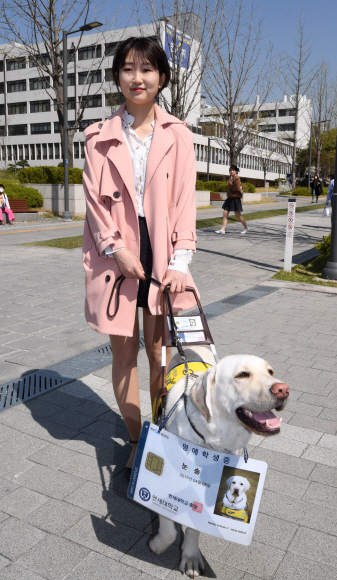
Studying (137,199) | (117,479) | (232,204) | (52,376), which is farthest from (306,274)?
(137,199)

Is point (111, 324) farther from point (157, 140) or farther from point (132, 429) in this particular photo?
point (157, 140)

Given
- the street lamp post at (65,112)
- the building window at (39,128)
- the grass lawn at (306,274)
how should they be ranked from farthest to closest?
the building window at (39,128), the street lamp post at (65,112), the grass lawn at (306,274)

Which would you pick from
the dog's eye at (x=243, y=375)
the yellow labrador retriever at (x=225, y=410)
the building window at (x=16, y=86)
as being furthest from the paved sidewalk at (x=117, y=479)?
the building window at (x=16, y=86)

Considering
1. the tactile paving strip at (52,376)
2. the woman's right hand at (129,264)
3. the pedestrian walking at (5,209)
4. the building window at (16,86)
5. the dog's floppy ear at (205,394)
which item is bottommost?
the tactile paving strip at (52,376)

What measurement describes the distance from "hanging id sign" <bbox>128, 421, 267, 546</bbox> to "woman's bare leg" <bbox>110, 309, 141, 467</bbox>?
81 cm

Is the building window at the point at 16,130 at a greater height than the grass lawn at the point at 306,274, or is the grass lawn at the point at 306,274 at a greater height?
the building window at the point at 16,130

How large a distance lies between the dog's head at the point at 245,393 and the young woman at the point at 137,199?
0.65m

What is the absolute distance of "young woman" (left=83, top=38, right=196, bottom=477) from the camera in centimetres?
255

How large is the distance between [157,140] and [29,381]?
8.51 ft

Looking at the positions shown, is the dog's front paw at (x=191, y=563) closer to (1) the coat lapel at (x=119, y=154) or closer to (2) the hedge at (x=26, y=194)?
(1) the coat lapel at (x=119, y=154)

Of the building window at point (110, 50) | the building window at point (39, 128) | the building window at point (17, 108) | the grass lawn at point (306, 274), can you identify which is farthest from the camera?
the building window at point (17, 108)

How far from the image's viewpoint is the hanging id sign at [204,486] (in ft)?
6.47

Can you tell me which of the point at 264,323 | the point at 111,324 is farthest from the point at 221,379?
the point at 264,323

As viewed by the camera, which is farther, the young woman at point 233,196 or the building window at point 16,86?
the building window at point 16,86
